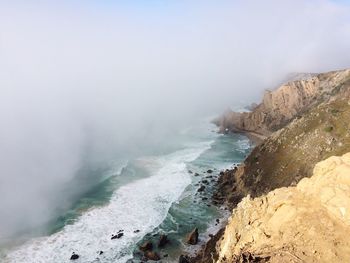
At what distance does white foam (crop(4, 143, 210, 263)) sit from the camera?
2149 inches

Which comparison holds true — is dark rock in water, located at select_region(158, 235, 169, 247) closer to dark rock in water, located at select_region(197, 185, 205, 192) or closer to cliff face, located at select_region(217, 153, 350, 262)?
dark rock in water, located at select_region(197, 185, 205, 192)

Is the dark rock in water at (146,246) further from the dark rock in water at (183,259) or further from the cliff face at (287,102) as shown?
the cliff face at (287,102)

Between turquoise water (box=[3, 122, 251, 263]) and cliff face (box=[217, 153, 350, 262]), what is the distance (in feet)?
103

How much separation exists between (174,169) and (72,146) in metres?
35.1

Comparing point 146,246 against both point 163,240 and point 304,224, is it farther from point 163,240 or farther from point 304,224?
point 304,224

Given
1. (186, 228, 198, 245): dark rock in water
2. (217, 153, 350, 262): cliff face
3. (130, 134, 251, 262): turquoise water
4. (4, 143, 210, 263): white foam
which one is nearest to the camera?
(217, 153, 350, 262): cliff face

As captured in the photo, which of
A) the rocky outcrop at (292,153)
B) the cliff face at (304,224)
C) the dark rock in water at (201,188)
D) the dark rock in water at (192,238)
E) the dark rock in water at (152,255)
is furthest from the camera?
the dark rock in water at (201,188)

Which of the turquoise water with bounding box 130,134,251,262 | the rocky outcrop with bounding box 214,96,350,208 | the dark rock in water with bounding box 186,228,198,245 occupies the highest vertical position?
the rocky outcrop with bounding box 214,96,350,208

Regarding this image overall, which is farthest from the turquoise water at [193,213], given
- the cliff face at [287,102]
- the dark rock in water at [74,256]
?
the cliff face at [287,102]

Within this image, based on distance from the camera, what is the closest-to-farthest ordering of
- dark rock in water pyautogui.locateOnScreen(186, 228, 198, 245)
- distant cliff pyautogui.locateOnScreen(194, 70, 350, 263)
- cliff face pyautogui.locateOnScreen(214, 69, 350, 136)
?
distant cliff pyautogui.locateOnScreen(194, 70, 350, 263) → dark rock in water pyautogui.locateOnScreen(186, 228, 198, 245) → cliff face pyautogui.locateOnScreen(214, 69, 350, 136)

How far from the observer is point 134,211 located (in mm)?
66938

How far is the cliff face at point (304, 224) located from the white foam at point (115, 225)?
108 feet

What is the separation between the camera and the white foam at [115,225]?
54594 mm

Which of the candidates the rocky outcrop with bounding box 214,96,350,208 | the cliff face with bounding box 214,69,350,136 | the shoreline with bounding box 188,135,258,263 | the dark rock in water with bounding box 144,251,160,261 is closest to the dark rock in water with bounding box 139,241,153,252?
the dark rock in water with bounding box 144,251,160,261
